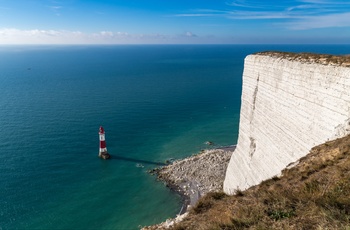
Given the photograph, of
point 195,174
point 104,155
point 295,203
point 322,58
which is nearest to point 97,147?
point 104,155

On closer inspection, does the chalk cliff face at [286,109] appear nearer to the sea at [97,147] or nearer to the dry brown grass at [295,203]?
the dry brown grass at [295,203]

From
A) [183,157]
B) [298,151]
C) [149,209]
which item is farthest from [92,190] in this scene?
[298,151]

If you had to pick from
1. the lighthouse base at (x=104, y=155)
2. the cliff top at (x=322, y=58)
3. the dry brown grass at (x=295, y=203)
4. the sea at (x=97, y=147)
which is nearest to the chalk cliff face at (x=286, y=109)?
the cliff top at (x=322, y=58)

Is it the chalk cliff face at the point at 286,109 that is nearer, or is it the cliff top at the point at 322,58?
the chalk cliff face at the point at 286,109

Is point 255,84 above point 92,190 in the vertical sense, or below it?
above

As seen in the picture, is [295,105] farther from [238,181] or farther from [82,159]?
[82,159]

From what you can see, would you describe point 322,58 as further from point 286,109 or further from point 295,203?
point 295,203

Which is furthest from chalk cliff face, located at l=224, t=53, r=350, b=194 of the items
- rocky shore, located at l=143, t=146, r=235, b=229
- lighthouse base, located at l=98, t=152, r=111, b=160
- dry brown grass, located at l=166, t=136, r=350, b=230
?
lighthouse base, located at l=98, t=152, r=111, b=160

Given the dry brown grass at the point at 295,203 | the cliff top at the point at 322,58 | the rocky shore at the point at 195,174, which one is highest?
the cliff top at the point at 322,58
